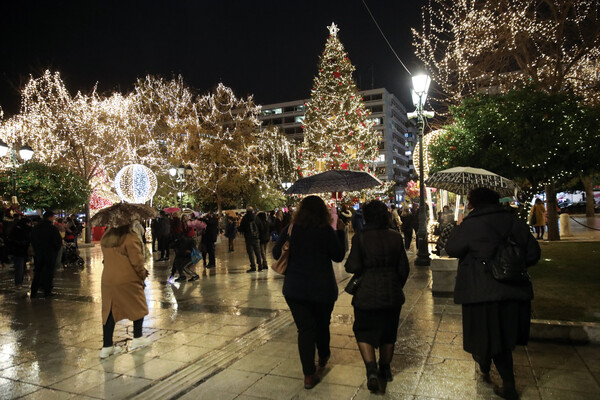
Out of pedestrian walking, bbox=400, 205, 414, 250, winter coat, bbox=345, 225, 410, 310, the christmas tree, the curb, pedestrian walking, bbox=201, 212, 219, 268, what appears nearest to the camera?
winter coat, bbox=345, 225, 410, 310

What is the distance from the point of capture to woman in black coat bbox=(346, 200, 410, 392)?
356cm

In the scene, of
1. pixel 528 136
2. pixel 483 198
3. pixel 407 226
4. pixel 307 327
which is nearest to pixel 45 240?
pixel 307 327

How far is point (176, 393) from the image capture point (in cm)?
378

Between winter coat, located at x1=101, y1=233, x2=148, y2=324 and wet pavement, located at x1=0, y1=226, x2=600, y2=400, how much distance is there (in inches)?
21.5

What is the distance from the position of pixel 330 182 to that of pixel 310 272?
342cm

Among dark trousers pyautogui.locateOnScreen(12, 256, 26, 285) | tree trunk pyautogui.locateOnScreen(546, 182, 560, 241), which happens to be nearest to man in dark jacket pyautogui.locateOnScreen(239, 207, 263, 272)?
dark trousers pyautogui.locateOnScreen(12, 256, 26, 285)

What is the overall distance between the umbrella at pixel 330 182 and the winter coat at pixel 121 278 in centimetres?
284

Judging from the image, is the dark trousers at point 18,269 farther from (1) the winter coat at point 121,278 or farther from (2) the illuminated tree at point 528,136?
(2) the illuminated tree at point 528,136

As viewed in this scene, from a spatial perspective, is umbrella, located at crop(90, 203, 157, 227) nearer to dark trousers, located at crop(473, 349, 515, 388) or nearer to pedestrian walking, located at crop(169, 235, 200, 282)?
dark trousers, located at crop(473, 349, 515, 388)

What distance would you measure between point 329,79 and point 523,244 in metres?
28.7

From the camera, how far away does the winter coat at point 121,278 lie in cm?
479

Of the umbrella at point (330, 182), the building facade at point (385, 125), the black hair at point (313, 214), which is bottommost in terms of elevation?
the black hair at point (313, 214)

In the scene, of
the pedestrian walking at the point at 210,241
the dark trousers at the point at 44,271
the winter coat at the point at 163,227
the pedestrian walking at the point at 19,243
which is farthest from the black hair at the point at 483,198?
the winter coat at the point at 163,227

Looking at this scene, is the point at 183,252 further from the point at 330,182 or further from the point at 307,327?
the point at 307,327
